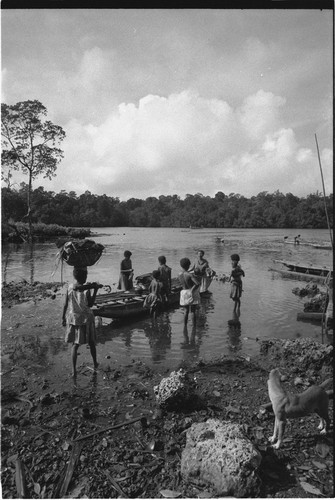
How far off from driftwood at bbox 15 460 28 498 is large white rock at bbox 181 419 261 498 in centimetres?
148

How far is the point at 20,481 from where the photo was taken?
120 inches

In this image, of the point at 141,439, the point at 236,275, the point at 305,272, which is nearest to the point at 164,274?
the point at 236,275

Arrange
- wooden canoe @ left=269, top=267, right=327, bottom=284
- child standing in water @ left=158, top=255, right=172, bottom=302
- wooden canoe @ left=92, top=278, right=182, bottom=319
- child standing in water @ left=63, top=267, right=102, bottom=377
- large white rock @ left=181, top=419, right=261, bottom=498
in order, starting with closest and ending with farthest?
1. large white rock @ left=181, top=419, right=261, bottom=498
2. child standing in water @ left=63, top=267, right=102, bottom=377
3. wooden canoe @ left=92, top=278, right=182, bottom=319
4. child standing in water @ left=158, top=255, right=172, bottom=302
5. wooden canoe @ left=269, top=267, right=327, bottom=284

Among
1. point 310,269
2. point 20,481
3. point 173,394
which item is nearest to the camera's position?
point 20,481

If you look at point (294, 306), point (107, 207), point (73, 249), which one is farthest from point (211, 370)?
point (107, 207)

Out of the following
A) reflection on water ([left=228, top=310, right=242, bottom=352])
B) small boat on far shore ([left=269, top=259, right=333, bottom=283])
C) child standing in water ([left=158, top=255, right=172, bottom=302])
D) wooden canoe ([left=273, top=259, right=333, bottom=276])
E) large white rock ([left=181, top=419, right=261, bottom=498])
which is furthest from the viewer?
wooden canoe ([left=273, top=259, right=333, bottom=276])

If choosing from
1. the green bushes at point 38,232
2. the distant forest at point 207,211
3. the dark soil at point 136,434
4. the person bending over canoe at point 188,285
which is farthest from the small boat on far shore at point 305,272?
the distant forest at point 207,211

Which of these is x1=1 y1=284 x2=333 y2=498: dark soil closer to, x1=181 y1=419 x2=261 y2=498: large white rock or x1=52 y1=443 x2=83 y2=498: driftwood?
x1=52 y1=443 x2=83 y2=498: driftwood

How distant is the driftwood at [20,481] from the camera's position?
9.62ft

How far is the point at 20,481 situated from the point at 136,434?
4.09 ft

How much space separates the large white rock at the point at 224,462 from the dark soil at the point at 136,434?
0.37 feet

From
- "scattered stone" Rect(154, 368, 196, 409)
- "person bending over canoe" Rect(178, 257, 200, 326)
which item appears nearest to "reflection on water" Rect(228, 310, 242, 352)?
"person bending over canoe" Rect(178, 257, 200, 326)

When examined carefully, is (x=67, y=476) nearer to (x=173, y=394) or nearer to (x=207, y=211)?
(x=173, y=394)

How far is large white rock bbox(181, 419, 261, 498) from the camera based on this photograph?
279 centimetres
